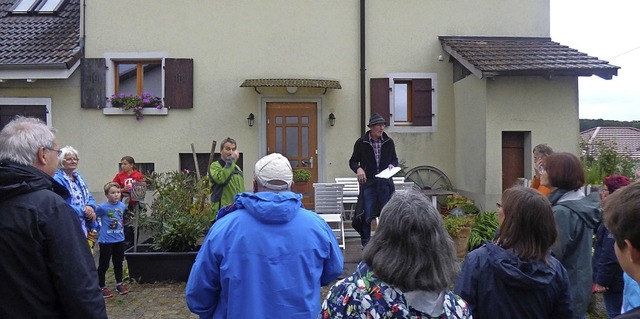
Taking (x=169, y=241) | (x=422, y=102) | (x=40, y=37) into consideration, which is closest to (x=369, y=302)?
(x=169, y=241)

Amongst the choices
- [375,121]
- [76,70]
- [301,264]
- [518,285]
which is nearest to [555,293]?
[518,285]

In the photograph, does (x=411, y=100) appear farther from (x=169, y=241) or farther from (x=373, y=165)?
(x=169, y=241)

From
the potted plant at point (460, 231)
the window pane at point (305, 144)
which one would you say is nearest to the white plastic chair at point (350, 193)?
the window pane at point (305, 144)

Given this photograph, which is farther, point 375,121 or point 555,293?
point 375,121

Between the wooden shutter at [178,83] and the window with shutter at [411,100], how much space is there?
11.9 feet

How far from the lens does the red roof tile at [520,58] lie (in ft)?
30.5

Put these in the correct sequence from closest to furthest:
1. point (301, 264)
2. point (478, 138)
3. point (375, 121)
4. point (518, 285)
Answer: point (518, 285) → point (301, 264) → point (375, 121) → point (478, 138)

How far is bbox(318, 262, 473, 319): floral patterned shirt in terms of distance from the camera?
1.83 m

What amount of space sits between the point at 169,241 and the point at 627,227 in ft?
18.5

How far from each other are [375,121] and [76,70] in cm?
670

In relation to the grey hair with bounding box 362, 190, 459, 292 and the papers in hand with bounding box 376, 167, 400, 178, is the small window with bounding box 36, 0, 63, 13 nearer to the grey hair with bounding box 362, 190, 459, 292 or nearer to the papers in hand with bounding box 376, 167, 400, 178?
the papers in hand with bounding box 376, 167, 400, 178

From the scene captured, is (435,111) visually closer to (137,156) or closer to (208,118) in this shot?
(208,118)

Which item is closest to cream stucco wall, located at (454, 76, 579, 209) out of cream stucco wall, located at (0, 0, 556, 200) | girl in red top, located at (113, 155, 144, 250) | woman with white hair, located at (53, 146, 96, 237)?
cream stucco wall, located at (0, 0, 556, 200)

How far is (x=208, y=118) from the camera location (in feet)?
35.6
